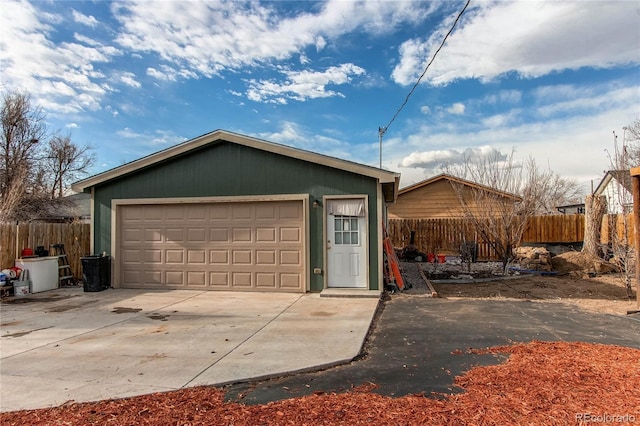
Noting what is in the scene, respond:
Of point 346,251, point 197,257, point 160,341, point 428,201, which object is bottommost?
point 160,341

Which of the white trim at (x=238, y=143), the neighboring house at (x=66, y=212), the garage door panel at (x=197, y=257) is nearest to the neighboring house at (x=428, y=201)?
the white trim at (x=238, y=143)

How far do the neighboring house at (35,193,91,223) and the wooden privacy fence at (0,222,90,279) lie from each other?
12207 millimetres

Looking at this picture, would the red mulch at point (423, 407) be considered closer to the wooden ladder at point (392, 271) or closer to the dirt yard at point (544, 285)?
the dirt yard at point (544, 285)

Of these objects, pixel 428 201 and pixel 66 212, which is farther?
pixel 66 212

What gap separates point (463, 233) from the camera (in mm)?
16266

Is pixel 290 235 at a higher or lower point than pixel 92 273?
higher

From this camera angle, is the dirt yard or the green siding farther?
the green siding

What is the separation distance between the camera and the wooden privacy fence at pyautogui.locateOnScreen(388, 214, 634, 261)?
16.3m

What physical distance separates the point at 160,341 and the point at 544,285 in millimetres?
9064

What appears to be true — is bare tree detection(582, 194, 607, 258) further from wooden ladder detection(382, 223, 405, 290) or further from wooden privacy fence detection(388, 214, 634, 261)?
wooden ladder detection(382, 223, 405, 290)

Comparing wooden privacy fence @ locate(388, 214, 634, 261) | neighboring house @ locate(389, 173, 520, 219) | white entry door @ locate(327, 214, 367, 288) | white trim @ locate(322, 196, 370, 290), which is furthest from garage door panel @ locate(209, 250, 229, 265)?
neighboring house @ locate(389, 173, 520, 219)

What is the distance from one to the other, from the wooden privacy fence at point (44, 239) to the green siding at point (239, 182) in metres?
1.40

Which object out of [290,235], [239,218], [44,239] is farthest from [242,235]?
[44,239]

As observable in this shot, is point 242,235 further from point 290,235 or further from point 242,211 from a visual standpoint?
point 290,235
